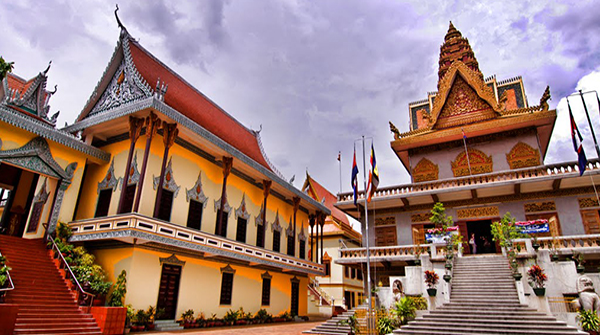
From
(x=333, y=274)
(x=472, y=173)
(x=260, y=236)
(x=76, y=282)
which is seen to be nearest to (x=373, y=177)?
(x=260, y=236)

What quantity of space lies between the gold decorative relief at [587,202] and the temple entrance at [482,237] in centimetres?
405

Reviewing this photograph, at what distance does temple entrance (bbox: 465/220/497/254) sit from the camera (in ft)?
63.2

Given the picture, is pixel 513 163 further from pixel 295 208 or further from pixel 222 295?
pixel 222 295

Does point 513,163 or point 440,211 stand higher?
point 513,163

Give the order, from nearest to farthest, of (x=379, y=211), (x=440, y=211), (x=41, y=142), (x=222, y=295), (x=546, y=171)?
(x=41, y=142)
(x=222, y=295)
(x=546, y=171)
(x=440, y=211)
(x=379, y=211)

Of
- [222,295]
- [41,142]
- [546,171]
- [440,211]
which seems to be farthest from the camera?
[440,211]

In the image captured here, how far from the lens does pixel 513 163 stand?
1814cm

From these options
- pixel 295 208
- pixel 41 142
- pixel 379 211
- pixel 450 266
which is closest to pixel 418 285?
pixel 450 266

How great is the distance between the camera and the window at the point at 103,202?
41.9 ft

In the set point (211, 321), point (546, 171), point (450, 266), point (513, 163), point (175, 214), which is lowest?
point (211, 321)

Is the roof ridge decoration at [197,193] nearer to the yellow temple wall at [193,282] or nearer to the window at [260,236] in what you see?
the yellow temple wall at [193,282]

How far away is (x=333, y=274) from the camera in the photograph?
2644cm

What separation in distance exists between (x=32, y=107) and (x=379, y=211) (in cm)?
1617

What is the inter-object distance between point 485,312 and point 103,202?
12922 mm
